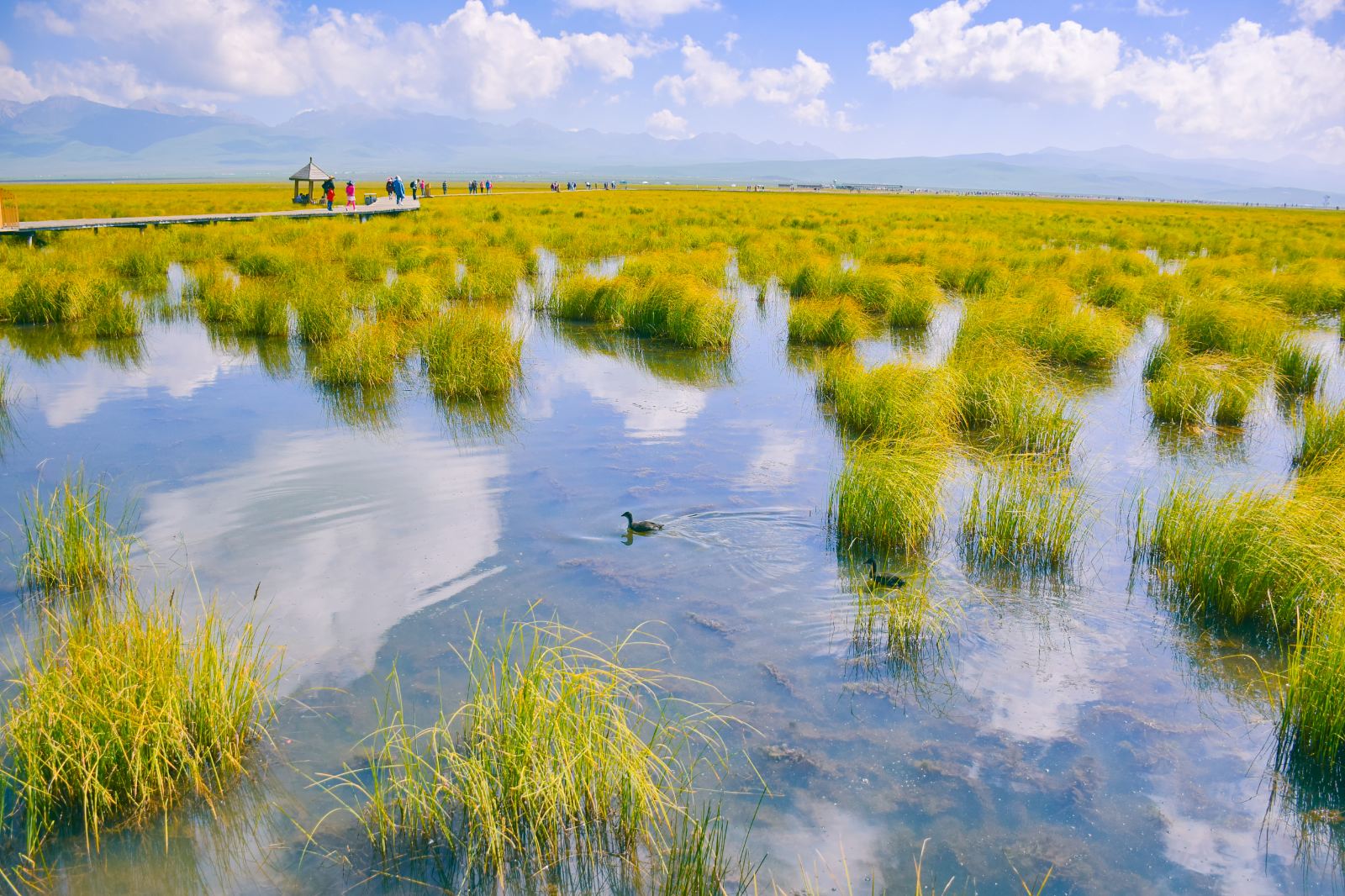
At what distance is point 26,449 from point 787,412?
361 inches

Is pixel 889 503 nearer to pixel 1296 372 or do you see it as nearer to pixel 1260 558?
pixel 1260 558

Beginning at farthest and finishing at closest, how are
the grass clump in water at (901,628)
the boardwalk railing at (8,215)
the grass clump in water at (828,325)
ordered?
the boardwalk railing at (8,215) < the grass clump in water at (828,325) < the grass clump in water at (901,628)

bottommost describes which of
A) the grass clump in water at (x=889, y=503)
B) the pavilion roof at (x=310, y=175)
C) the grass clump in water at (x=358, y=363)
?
the grass clump in water at (x=889, y=503)

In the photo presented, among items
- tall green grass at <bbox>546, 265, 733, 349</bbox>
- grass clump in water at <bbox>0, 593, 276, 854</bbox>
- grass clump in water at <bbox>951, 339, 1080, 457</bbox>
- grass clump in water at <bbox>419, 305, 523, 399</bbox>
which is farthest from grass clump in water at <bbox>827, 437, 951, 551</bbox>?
tall green grass at <bbox>546, 265, 733, 349</bbox>

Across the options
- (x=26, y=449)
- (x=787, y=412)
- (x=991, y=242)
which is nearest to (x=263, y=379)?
(x=26, y=449)

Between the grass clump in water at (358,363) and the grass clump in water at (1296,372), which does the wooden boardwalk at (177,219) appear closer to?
the grass clump in water at (358,363)

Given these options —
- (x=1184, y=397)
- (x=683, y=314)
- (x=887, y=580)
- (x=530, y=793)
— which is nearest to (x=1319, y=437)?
(x=1184, y=397)

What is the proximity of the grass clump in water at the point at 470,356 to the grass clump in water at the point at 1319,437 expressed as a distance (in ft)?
33.1

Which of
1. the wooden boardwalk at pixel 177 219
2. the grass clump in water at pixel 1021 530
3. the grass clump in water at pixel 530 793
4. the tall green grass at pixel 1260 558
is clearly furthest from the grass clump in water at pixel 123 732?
the wooden boardwalk at pixel 177 219

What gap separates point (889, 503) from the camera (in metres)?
7.88

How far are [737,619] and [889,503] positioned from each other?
1.99 m

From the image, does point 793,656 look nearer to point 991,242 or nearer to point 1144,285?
point 1144,285

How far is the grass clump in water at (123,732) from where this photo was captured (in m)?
4.28

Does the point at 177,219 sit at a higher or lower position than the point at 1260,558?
higher
